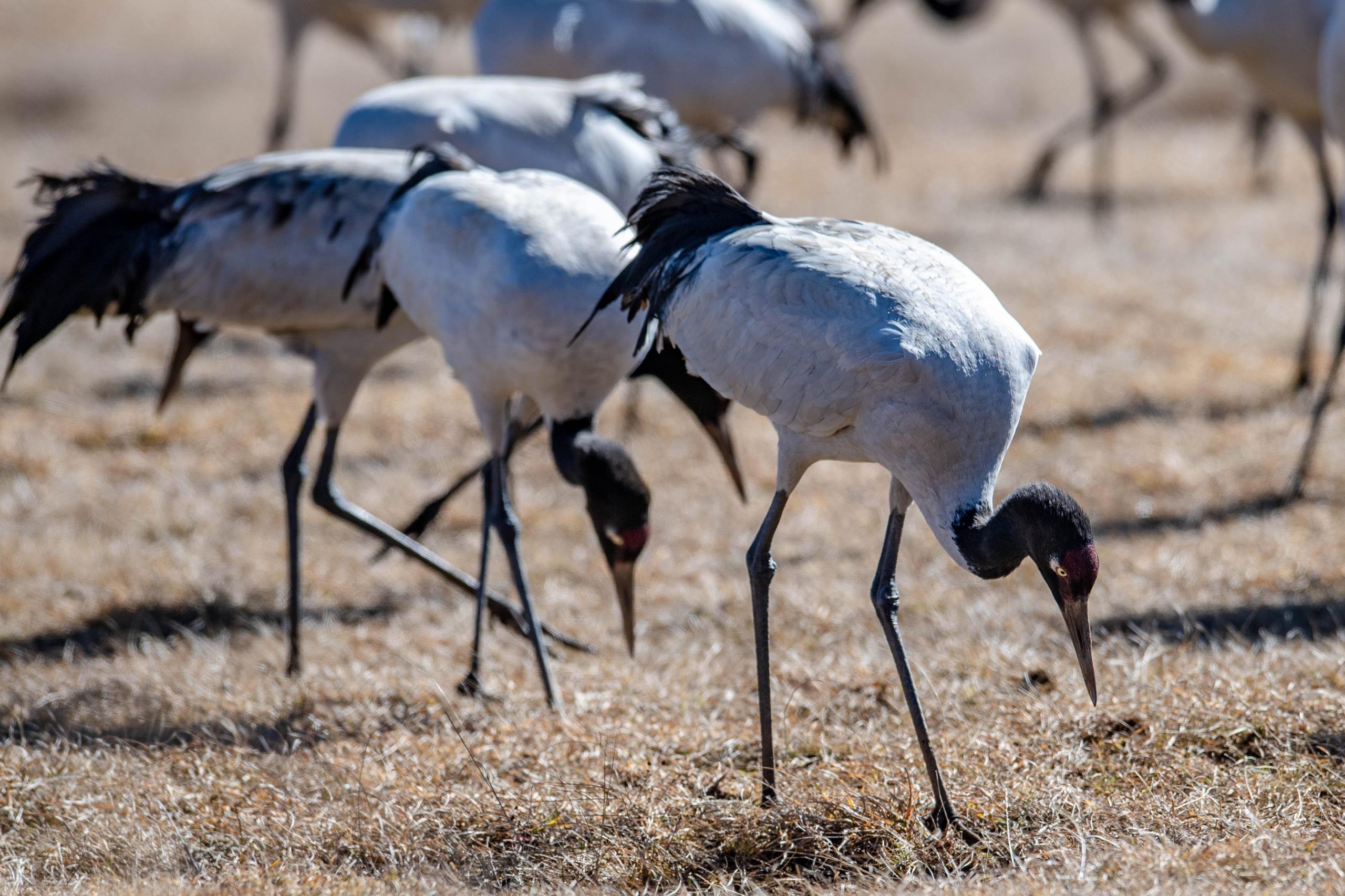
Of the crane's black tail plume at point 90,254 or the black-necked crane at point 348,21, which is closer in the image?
the crane's black tail plume at point 90,254

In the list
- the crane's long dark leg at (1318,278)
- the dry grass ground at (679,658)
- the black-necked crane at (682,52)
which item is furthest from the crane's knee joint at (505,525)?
the crane's long dark leg at (1318,278)

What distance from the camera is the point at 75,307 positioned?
13.7ft

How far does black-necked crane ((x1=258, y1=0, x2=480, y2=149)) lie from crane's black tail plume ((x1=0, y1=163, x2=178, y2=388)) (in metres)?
4.48

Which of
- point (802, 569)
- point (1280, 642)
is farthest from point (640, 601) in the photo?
point (1280, 642)

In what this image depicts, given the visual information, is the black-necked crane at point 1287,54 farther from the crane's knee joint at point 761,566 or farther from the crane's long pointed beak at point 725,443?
the crane's knee joint at point 761,566

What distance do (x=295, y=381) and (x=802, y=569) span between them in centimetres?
293

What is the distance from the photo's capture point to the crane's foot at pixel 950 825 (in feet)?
9.39

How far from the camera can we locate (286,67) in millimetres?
9086

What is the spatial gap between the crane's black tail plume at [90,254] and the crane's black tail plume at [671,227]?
1.46 m

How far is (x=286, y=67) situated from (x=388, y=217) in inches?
221

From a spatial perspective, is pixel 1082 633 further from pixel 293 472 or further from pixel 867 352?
pixel 293 472

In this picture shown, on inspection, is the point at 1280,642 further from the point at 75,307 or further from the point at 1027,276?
the point at 1027,276

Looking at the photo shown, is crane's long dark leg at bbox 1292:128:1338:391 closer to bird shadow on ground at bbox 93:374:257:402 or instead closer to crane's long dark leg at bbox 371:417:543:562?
crane's long dark leg at bbox 371:417:543:562

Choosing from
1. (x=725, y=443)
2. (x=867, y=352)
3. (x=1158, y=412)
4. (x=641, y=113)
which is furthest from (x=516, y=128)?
(x=1158, y=412)
